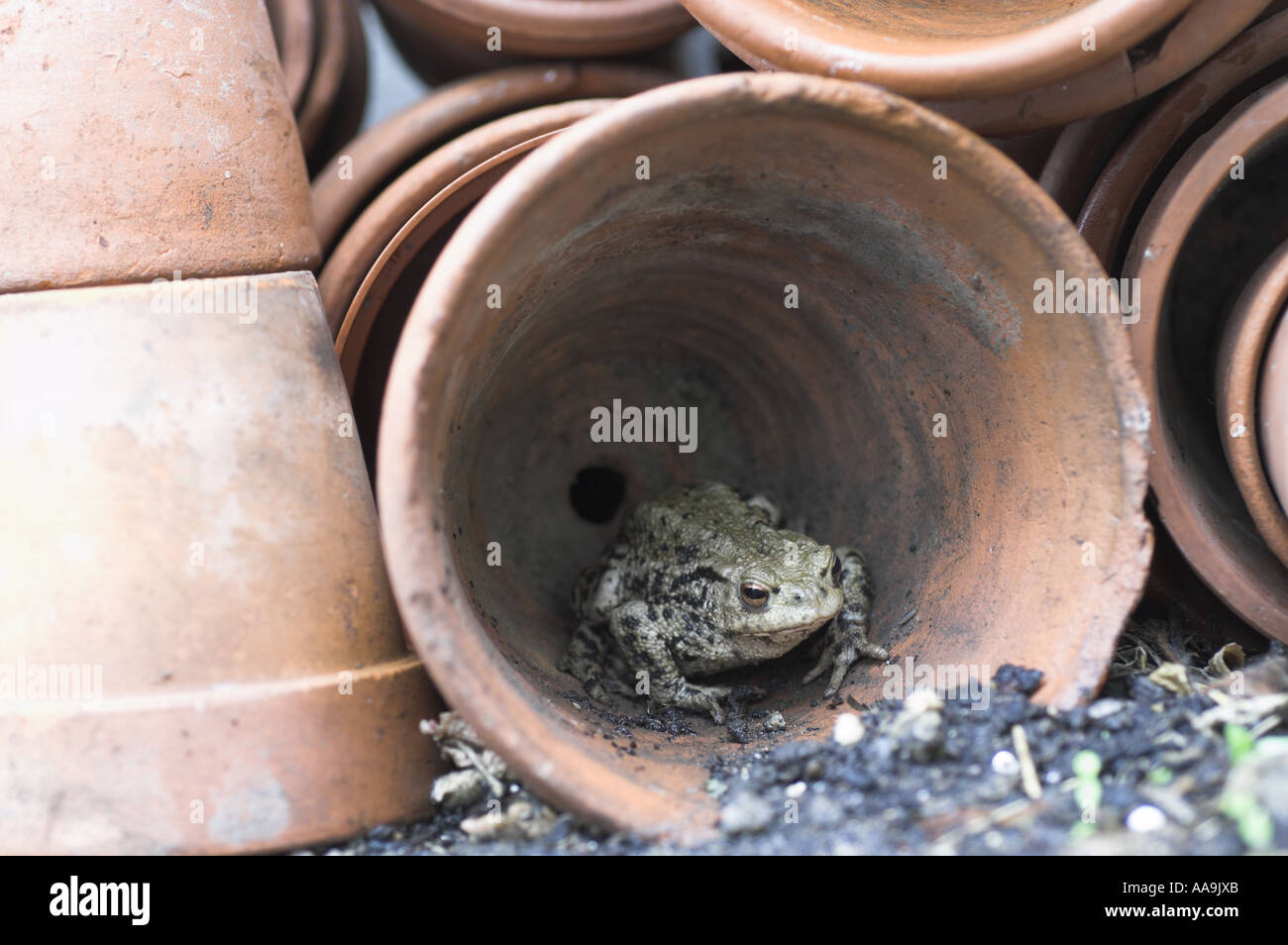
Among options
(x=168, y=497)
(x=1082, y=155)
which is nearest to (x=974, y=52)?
(x=1082, y=155)

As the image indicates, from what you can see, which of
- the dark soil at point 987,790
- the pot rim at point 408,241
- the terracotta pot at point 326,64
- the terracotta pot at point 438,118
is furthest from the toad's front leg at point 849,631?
the terracotta pot at point 326,64

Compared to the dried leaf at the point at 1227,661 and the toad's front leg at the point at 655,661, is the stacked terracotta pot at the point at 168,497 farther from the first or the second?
the dried leaf at the point at 1227,661

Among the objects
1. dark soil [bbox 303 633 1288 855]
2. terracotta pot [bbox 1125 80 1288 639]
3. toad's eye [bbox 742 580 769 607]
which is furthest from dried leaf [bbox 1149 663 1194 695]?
toad's eye [bbox 742 580 769 607]

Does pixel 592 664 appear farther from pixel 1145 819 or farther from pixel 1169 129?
pixel 1169 129

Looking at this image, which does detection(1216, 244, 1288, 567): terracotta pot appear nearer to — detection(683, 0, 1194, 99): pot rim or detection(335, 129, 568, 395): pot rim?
detection(683, 0, 1194, 99): pot rim

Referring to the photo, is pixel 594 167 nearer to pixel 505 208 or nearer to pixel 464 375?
pixel 505 208

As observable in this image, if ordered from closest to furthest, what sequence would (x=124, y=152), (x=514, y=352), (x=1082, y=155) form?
(x=124, y=152)
(x=1082, y=155)
(x=514, y=352)
